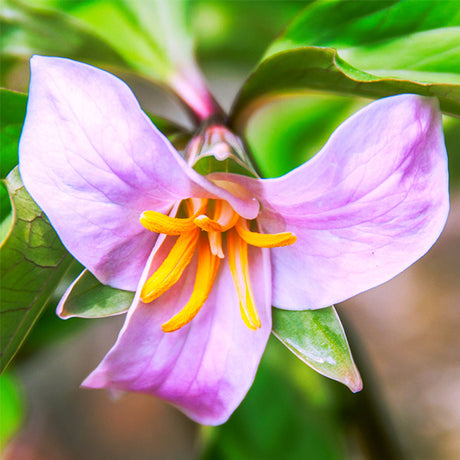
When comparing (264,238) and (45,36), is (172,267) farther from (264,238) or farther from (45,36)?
(45,36)

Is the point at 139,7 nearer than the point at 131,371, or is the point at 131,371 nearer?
the point at 131,371

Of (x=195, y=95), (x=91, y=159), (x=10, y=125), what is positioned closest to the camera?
(x=91, y=159)

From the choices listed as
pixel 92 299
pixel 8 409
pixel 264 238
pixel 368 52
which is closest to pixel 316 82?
pixel 368 52

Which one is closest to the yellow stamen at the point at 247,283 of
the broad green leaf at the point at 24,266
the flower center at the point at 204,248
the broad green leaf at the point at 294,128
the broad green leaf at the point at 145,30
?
the flower center at the point at 204,248

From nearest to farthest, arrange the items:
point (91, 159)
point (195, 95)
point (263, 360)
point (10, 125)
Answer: point (91, 159) < point (10, 125) < point (195, 95) < point (263, 360)

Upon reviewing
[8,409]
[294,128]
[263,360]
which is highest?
[294,128]

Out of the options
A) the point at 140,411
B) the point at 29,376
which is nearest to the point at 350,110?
the point at 140,411

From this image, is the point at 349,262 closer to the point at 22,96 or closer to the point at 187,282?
the point at 187,282

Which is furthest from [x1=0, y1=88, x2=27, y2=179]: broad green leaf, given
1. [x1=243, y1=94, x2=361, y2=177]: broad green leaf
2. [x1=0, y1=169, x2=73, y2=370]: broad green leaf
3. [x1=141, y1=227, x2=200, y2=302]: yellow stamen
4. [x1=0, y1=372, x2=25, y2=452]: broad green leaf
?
[x1=0, y1=372, x2=25, y2=452]: broad green leaf
